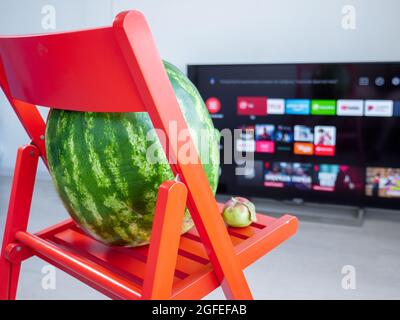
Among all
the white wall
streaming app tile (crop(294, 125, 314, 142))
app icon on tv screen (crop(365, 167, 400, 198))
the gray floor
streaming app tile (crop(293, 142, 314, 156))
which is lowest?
the gray floor

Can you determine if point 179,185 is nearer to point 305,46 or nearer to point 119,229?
point 119,229

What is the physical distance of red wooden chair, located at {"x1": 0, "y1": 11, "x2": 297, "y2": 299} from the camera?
20.6 inches

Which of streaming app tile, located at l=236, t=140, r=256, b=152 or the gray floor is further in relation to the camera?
streaming app tile, located at l=236, t=140, r=256, b=152

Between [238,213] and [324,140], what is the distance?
239cm

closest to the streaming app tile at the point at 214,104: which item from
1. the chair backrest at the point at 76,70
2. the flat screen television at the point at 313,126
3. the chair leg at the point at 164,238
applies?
the flat screen television at the point at 313,126

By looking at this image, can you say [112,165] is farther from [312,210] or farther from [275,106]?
[312,210]

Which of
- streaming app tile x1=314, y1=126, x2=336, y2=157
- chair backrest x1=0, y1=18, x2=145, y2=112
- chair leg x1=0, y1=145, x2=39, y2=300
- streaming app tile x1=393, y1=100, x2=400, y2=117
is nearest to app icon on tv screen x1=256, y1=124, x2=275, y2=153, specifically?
streaming app tile x1=314, y1=126, x2=336, y2=157

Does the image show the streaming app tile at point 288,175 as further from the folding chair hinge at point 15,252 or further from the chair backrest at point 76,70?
the chair backrest at point 76,70

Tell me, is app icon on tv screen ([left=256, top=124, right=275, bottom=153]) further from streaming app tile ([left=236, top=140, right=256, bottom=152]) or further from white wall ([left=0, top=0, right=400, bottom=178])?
white wall ([left=0, top=0, right=400, bottom=178])

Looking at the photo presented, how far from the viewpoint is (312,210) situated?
342cm

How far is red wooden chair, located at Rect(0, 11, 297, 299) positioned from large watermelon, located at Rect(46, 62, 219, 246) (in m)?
0.06

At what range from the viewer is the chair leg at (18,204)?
875mm

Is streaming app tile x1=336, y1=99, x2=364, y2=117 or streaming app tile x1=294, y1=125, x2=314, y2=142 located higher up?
streaming app tile x1=336, y1=99, x2=364, y2=117

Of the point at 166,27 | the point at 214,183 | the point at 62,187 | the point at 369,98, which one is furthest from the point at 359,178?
the point at 62,187
